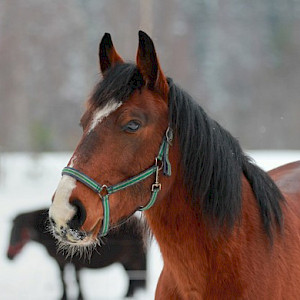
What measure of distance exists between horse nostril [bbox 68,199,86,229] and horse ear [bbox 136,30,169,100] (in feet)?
1.75

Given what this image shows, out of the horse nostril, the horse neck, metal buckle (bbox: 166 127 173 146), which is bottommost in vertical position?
the horse neck

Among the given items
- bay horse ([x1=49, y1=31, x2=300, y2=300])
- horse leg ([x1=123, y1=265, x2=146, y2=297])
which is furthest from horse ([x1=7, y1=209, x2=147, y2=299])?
bay horse ([x1=49, y1=31, x2=300, y2=300])

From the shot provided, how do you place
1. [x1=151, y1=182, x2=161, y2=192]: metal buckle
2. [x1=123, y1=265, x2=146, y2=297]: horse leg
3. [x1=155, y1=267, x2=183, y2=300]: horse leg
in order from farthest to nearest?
[x1=123, y1=265, x2=146, y2=297]: horse leg
[x1=155, y1=267, x2=183, y2=300]: horse leg
[x1=151, y1=182, x2=161, y2=192]: metal buckle

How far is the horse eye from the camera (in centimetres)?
201

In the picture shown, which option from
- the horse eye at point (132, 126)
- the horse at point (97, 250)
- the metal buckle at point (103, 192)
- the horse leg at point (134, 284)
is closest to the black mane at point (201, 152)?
the horse eye at point (132, 126)

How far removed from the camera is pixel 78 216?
1.88m

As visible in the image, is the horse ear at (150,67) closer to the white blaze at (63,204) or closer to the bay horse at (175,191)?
the bay horse at (175,191)

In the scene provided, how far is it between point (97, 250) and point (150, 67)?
378 cm

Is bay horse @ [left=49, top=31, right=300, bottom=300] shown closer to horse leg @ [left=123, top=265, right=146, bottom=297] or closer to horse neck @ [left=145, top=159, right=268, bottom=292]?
horse neck @ [left=145, top=159, right=268, bottom=292]

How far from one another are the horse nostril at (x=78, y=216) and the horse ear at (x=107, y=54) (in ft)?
2.08

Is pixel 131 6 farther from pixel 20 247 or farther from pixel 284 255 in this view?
pixel 284 255

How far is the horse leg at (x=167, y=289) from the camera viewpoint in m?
2.30

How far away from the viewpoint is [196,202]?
220cm

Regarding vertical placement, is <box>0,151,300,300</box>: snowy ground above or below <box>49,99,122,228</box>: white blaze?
below
